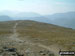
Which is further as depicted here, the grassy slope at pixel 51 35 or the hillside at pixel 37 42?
the grassy slope at pixel 51 35

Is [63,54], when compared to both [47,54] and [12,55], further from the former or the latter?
[12,55]

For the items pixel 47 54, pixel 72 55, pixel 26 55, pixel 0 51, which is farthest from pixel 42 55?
pixel 0 51

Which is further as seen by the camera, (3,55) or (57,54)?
(57,54)

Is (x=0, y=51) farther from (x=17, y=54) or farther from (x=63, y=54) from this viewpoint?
(x=63, y=54)

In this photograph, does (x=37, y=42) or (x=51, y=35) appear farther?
(x=51, y=35)

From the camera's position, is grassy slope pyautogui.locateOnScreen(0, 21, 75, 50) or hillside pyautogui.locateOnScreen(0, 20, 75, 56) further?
grassy slope pyautogui.locateOnScreen(0, 21, 75, 50)

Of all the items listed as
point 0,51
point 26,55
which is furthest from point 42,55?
point 0,51

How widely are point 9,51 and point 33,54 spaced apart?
4133 millimetres

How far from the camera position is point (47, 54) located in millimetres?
24625

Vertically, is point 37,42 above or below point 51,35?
above

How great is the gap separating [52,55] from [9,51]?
7.20m

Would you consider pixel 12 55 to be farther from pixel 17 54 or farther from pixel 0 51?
pixel 0 51

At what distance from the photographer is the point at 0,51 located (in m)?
24.4

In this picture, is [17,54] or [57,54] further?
[57,54]
